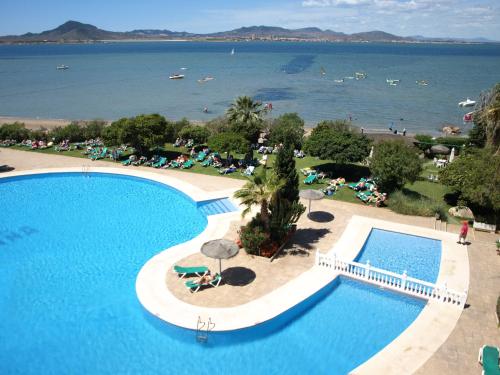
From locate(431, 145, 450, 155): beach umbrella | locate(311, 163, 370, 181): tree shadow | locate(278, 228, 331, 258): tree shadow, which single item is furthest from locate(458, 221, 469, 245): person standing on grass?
locate(431, 145, 450, 155): beach umbrella

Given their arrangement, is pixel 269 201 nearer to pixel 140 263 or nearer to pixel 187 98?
pixel 140 263

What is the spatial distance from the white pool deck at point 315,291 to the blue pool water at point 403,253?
32 centimetres

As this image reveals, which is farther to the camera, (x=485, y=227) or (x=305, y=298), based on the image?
(x=485, y=227)

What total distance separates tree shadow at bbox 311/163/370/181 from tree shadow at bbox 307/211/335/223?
6852mm

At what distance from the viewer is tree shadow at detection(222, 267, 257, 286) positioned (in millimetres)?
15806

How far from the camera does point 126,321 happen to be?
46.9 ft

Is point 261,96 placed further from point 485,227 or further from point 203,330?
point 203,330

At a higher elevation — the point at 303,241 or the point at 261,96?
the point at 261,96

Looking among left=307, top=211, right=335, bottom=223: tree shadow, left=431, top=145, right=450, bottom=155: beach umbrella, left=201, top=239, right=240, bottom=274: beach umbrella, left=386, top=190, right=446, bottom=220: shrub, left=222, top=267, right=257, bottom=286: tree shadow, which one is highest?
left=201, top=239, right=240, bottom=274: beach umbrella

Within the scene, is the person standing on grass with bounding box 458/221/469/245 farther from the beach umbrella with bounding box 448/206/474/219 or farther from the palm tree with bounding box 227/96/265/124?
the palm tree with bounding box 227/96/265/124

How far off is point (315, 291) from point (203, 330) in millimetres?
4576

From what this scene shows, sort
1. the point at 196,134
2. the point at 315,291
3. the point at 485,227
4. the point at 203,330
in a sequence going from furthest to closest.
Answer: the point at 196,134 < the point at 485,227 < the point at 315,291 < the point at 203,330

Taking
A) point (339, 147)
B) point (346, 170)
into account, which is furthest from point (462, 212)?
point (346, 170)

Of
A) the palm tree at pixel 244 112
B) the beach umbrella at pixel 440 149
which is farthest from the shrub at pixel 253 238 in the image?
the beach umbrella at pixel 440 149
